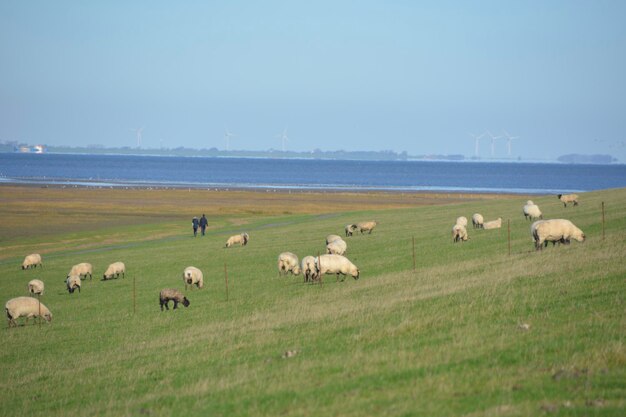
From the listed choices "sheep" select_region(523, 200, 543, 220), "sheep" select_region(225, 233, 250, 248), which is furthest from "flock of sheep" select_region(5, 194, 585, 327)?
"sheep" select_region(225, 233, 250, 248)

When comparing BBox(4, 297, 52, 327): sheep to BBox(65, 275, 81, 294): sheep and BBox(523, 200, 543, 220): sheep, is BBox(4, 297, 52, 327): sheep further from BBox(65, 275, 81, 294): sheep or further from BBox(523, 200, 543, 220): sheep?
BBox(523, 200, 543, 220): sheep

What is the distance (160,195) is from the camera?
4783 inches

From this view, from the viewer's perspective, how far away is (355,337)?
18.4m

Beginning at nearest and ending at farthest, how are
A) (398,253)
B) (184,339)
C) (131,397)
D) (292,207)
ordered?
1. (131,397)
2. (184,339)
3. (398,253)
4. (292,207)

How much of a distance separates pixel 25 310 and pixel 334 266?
11463mm

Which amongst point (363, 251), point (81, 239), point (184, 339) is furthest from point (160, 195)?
point (184, 339)

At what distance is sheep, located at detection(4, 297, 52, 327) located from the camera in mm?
29094

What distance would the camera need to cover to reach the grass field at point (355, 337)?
13.3 meters

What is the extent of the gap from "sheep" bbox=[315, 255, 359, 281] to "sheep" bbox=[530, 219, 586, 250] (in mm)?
7056

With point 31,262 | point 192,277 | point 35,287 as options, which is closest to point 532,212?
point 192,277

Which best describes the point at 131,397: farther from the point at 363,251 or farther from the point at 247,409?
the point at 363,251

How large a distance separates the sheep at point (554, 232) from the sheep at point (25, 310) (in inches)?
723

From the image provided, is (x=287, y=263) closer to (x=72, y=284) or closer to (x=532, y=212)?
(x=72, y=284)

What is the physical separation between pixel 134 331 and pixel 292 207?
251 ft
